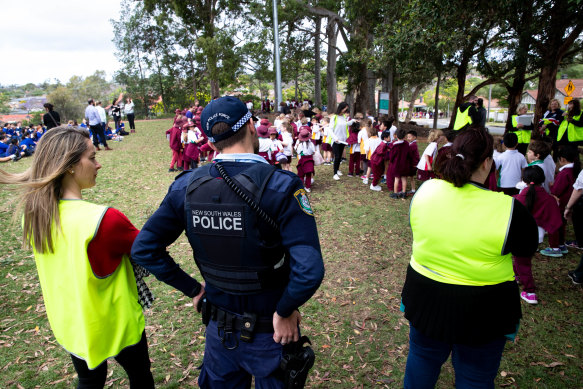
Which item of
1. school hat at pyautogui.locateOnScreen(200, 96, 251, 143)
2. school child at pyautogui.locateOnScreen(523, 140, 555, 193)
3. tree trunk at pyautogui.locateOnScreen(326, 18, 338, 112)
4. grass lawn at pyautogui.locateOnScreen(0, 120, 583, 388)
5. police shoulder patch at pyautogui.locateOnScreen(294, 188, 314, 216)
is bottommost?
grass lawn at pyautogui.locateOnScreen(0, 120, 583, 388)

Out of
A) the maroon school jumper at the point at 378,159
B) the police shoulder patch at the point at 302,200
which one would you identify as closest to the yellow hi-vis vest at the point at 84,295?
the police shoulder patch at the point at 302,200

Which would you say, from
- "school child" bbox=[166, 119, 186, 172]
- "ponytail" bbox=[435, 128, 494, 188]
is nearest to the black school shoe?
"ponytail" bbox=[435, 128, 494, 188]

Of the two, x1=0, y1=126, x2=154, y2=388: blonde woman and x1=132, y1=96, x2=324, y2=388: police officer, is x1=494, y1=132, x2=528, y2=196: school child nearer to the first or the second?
x1=132, y1=96, x2=324, y2=388: police officer

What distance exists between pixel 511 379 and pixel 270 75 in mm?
32188

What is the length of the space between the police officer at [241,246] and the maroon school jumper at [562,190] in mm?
5766

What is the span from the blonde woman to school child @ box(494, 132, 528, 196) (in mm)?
6387

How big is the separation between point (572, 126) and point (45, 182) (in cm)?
1137

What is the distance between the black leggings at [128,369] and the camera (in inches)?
87.3

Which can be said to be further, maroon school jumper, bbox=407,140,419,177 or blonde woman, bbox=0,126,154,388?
maroon school jumper, bbox=407,140,419,177

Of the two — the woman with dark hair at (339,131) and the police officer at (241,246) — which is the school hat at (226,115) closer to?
the police officer at (241,246)

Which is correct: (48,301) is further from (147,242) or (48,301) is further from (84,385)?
(147,242)

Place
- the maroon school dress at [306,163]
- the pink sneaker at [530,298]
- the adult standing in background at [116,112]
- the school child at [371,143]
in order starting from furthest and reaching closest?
the adult standing in background at [116,112]
the school child at [371,143]
the maroon school dress at [306,163]
the pink sneaker at [530,298]

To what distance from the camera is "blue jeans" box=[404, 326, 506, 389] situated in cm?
214

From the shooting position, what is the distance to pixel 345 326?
4223mm
